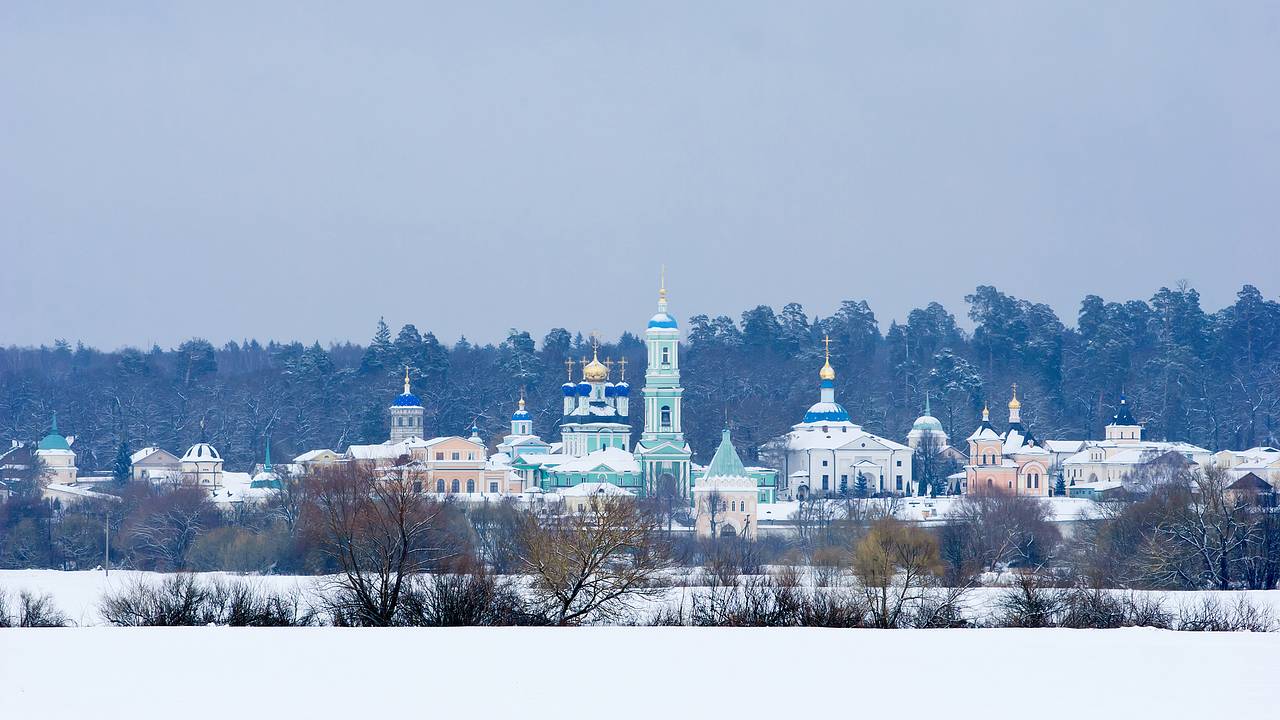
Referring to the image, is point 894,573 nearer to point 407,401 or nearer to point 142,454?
point 142,454

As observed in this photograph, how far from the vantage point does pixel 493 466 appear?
7300 centimetres

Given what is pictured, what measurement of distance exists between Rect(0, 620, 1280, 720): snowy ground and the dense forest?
6002 cm

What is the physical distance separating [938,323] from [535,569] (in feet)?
267

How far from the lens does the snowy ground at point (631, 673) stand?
62.2ft

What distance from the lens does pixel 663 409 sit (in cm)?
7788

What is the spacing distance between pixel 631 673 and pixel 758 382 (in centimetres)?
7629

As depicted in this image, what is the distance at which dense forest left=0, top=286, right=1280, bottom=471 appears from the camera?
91.0 meters

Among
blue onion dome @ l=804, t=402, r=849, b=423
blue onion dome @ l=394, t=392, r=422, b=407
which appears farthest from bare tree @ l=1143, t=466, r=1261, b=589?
blue onion dome @ l=394, t=392, r=422, b=407

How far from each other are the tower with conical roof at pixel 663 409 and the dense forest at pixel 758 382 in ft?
20.4

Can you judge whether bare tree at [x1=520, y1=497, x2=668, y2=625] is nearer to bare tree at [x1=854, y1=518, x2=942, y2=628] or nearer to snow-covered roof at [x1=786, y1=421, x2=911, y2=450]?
bare tree at [x1=854, y1=518, x2=942, y2=628]

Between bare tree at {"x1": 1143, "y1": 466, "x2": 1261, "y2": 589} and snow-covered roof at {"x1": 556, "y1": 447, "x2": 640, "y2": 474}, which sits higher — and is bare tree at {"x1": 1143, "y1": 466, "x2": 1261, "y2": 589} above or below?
below

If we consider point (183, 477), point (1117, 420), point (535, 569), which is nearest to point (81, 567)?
point (183, 477)

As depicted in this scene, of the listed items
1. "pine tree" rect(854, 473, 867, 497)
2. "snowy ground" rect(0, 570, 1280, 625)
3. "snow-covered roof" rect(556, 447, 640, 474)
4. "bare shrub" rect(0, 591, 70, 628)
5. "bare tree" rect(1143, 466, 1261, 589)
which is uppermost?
"snow-covered roof" rect(556, 447, 640, 474)

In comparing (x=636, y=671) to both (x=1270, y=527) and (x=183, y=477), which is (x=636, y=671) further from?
(x=183, y=477)
